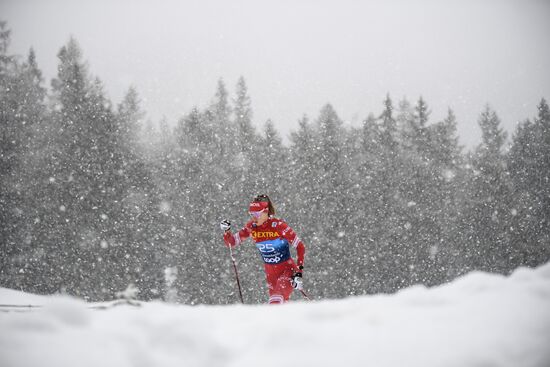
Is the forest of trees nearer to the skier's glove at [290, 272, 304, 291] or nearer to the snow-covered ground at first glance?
the skier's glove at [290, 272, 304, 291]

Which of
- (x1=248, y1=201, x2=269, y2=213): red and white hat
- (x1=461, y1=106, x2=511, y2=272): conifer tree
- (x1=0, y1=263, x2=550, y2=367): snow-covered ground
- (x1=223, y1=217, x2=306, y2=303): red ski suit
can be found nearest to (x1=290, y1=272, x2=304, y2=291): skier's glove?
(x1=223, y1=217, x2=306, y2=303): red ski suit

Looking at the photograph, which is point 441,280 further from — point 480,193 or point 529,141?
point 529,141

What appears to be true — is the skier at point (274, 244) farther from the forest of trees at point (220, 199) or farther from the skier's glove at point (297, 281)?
the forest of trees at point (220, 199)

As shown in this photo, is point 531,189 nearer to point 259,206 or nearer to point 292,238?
point 292,238

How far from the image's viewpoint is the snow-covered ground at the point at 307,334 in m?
2.87

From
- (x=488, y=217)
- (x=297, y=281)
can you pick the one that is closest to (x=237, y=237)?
(x=297, y=281)

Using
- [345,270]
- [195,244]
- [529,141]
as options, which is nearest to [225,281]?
[195,244]

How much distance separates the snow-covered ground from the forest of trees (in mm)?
19489

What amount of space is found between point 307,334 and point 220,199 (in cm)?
2139

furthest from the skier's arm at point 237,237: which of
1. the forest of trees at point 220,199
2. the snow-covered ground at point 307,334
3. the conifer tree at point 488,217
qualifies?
the conifer tree at point 488,217

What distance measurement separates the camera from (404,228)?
82.9 feet

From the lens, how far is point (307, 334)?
3189 millimetres

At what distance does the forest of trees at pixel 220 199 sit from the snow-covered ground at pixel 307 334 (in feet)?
63.9

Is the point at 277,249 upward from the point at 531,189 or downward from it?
downward
